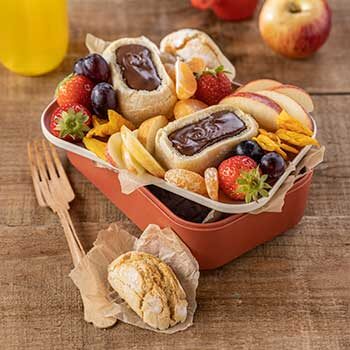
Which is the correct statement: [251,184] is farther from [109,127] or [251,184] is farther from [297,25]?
[297,25]

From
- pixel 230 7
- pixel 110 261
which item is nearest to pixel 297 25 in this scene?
pixel 230 7

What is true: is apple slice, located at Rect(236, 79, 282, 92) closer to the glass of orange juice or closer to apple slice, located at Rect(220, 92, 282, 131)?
apple slice, located at Rect(220, 92, 282, 131)

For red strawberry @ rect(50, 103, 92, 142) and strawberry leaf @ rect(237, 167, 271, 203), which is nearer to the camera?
strawberry leaf @ rect(237, 167, 271, 203)

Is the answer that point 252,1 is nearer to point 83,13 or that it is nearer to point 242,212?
point 83,13

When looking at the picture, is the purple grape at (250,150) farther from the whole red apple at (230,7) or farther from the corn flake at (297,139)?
the whole red apple at (230,7)

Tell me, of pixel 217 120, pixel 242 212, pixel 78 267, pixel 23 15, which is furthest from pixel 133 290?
pixel 23 15

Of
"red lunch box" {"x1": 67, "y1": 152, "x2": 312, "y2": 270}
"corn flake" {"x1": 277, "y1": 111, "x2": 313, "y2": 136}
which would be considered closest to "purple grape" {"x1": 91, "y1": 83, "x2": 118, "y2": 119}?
"red lunch box" {"x1": 67, "y1": 152, "x2": 312, "y2": 270}
